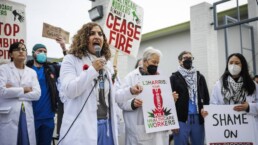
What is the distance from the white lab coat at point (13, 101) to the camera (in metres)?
3.48

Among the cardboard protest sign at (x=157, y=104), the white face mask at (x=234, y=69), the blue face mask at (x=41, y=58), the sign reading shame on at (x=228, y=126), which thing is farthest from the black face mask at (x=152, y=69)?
the blue face mask at (x=41, y=58)

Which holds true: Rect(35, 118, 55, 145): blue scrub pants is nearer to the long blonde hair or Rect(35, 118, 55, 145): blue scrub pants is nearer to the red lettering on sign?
the red lettering on sign

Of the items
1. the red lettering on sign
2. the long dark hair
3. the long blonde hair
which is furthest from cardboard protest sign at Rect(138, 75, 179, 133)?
the long blonde hair

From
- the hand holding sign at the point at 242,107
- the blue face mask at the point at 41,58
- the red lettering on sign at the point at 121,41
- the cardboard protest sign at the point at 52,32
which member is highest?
the cardboard protest sign at the point at 52,32

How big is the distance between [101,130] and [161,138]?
131 centimetres

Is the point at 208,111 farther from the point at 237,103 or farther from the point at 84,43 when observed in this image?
the point at 84,43

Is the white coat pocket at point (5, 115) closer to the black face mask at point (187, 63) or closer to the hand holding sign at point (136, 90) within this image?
the hand holding sign at point (136, 90)

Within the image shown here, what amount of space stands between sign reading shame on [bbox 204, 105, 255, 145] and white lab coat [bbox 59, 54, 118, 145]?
180 cm

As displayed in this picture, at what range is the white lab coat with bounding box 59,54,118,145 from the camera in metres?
2.20

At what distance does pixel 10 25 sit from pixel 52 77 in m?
1.14

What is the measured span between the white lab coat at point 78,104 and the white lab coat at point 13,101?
1.39m

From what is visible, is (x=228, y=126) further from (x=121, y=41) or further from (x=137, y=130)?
(x=121, y=41)

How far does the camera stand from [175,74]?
443 cm

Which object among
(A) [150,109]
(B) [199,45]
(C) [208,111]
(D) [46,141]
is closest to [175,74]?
(C) [208,111]
